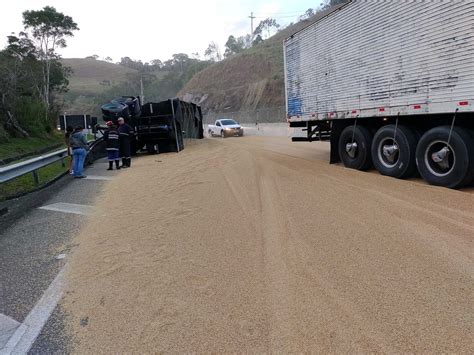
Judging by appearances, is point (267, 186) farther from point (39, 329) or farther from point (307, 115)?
point (39, 329)

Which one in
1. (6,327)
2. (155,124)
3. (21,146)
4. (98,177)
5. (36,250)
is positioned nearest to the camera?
(6,327)

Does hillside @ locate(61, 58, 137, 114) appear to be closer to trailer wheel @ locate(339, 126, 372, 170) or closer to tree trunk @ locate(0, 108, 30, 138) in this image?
tree trunk @ locate(0, 108, 30, 138)

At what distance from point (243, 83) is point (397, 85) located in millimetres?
65144

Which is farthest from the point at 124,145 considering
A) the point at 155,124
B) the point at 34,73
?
the point at 34,73

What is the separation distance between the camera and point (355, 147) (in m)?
10.5

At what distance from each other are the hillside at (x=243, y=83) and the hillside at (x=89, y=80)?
37861 mm

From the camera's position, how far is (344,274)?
13.3 feet

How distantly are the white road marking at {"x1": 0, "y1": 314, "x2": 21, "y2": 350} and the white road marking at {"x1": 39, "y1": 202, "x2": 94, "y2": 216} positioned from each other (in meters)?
3.73

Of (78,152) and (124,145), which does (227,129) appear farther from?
(78,152)

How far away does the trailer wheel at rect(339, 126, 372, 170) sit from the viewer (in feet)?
33.3

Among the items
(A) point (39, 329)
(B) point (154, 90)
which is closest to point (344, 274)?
(A) point (39, 329)

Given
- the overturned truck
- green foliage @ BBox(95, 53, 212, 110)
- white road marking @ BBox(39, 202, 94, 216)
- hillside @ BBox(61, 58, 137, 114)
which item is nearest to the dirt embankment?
white road marking @ BBox(39, 202, 94, 216)

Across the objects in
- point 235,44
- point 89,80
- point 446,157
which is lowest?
point 446,157

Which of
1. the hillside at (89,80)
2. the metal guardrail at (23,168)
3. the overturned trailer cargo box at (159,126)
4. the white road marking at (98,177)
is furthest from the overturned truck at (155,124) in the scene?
the hillside at (89,80)
